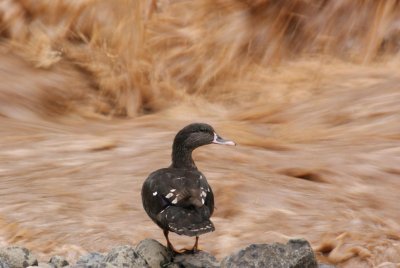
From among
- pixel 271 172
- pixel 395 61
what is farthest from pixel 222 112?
pixel 271 172

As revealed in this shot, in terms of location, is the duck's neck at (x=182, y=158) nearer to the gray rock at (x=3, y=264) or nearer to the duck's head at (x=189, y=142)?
the duck's head at (x=189, y=142)

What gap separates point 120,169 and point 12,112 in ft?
5.26

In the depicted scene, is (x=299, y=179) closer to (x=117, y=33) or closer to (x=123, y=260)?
(x=123, y=260)

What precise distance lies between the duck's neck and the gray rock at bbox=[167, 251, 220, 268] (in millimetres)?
355

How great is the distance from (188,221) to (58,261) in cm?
78

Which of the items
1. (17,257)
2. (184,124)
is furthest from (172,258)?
(184,124)

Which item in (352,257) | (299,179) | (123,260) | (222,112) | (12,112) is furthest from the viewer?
(222,112)

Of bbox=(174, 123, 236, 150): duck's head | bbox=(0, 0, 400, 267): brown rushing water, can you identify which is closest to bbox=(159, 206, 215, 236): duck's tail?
bbox=(174, 123, 236, 150): duck's head

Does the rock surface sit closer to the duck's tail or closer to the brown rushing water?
the duck's tail

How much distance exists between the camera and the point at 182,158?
189 inches

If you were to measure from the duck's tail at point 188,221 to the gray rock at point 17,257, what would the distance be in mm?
680

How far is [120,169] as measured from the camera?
644cm

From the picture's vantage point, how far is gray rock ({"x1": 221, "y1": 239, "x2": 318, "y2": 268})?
175 inches

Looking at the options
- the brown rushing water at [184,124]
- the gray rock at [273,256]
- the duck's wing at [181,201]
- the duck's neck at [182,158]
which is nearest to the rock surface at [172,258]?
the gray rock at [273,256]
